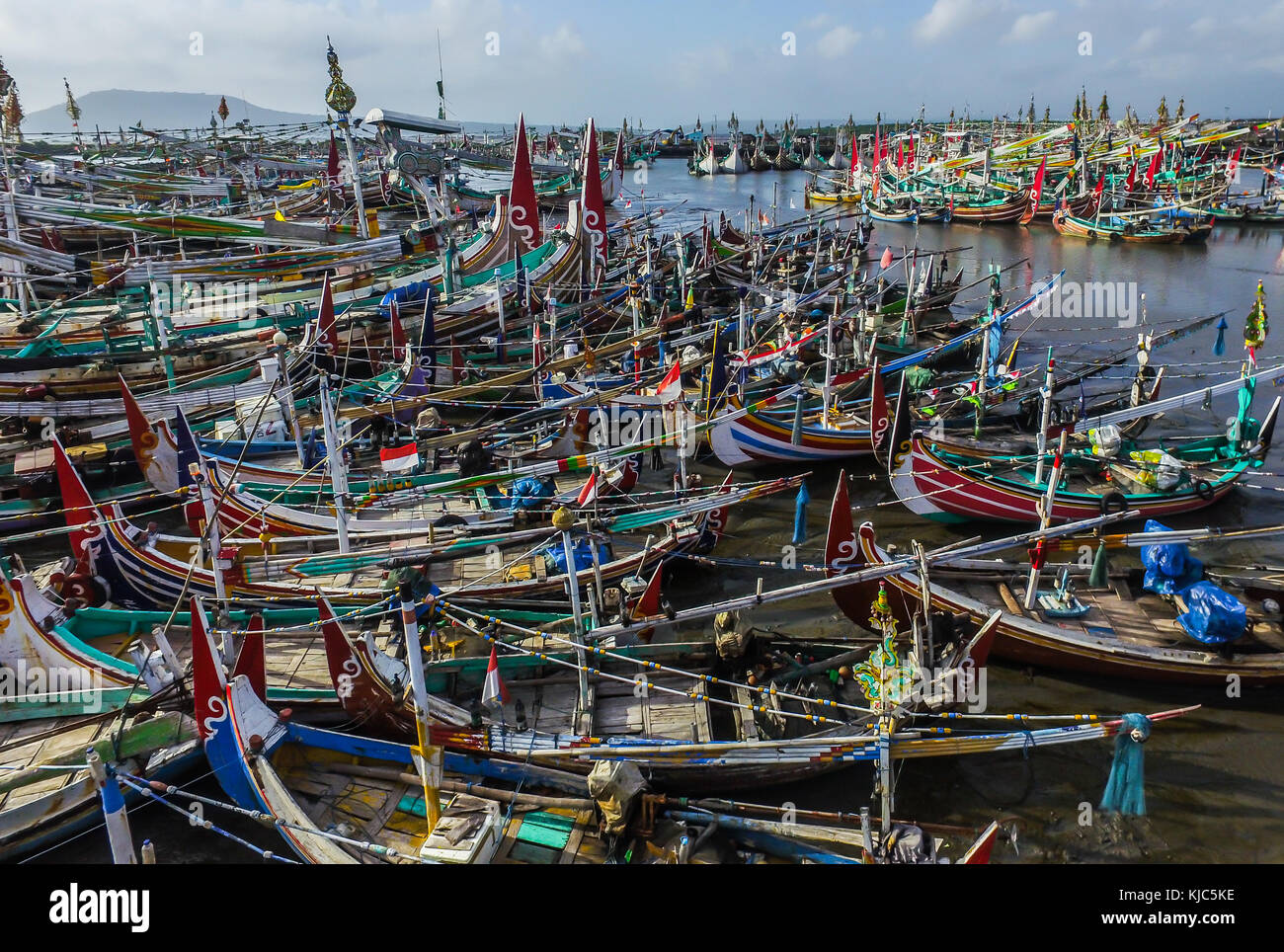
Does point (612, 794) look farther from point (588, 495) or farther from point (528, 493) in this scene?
point (528, 493)

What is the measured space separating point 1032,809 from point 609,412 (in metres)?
12.0

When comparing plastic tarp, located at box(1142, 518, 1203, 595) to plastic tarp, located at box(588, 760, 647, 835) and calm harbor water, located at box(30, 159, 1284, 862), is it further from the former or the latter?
plastic tarp, located at box(588, 760, 647, 835)

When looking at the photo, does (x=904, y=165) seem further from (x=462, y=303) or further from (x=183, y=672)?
(x=183, y=672)

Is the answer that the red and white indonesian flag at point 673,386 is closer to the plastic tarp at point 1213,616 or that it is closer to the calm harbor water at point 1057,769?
the calm harbor water at point 1057,769

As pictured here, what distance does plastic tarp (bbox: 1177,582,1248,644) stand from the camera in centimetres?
1288

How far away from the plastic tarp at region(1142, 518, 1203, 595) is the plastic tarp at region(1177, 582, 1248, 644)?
1.60ft

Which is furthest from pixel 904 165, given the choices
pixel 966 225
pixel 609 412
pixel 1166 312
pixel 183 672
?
pixel 183 672

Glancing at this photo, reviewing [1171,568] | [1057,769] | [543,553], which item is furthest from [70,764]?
[1171,568]

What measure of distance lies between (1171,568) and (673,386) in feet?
34.7

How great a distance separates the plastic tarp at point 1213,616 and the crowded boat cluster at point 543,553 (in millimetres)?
50

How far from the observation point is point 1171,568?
1384 centimetres

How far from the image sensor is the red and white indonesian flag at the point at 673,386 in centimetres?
1953

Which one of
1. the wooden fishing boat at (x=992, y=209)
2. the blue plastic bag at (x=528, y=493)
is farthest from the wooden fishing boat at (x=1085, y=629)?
the wooden fishing boat at (x=992, y=209)
